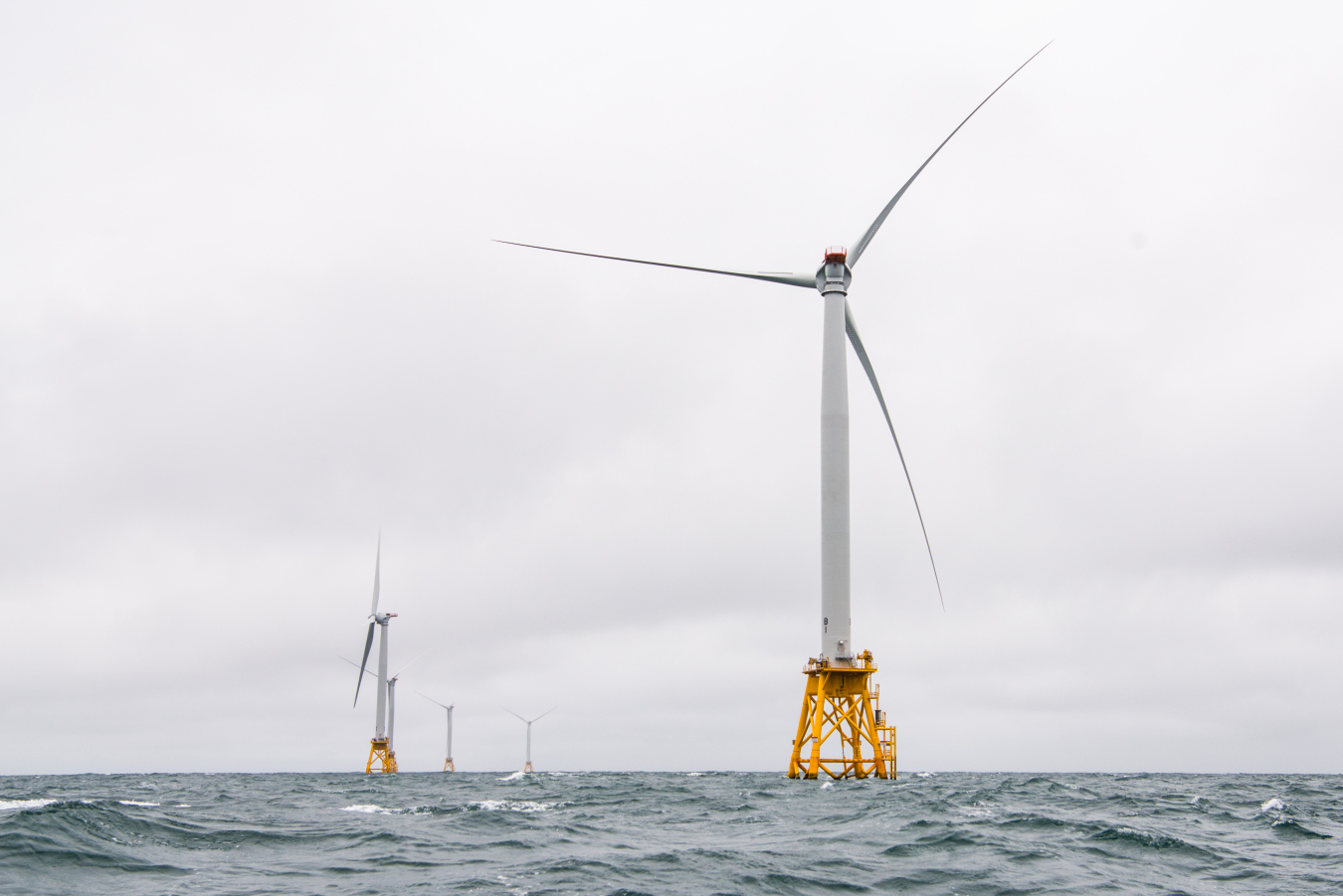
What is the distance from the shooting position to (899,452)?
71688 mm

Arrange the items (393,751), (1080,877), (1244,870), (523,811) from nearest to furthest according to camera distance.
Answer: (1080,877)
(1244,870)
(523,811)
(393,751)

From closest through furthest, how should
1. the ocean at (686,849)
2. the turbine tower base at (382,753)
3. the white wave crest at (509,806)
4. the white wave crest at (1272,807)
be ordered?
the ocean at (686,849)
the white wave crest at (1272,807)
the white wave crest at (509,806)
the turbine tower base at (382,753)

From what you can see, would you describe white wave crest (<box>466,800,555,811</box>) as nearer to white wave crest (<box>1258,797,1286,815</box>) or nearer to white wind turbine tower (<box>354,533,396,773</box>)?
white wave crest (<box>1258,797,1286,815</box>)

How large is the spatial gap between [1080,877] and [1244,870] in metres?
5.17

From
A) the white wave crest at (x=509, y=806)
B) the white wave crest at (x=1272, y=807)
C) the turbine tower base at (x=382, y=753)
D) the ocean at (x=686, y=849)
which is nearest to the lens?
the ocean at (x=686, y=849)

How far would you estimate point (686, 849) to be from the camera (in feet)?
87.3

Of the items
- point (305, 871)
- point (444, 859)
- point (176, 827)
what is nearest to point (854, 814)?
point (444, 859)

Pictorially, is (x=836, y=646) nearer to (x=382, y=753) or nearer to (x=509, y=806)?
(x=509, y=806)

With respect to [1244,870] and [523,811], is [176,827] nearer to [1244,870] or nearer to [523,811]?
[523,811]

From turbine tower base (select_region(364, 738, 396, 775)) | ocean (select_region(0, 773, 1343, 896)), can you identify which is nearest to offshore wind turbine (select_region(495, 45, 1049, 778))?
ocean (select_region(0, 773, 1343, 896))

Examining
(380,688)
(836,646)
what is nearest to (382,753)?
(380,688)

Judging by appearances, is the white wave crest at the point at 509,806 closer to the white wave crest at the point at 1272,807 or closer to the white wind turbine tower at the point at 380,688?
the white wave crest at the point at 1272,807

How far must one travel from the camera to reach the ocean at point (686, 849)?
21.3 m

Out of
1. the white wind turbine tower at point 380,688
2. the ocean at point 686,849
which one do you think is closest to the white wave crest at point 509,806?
the ocean at point 686,849
